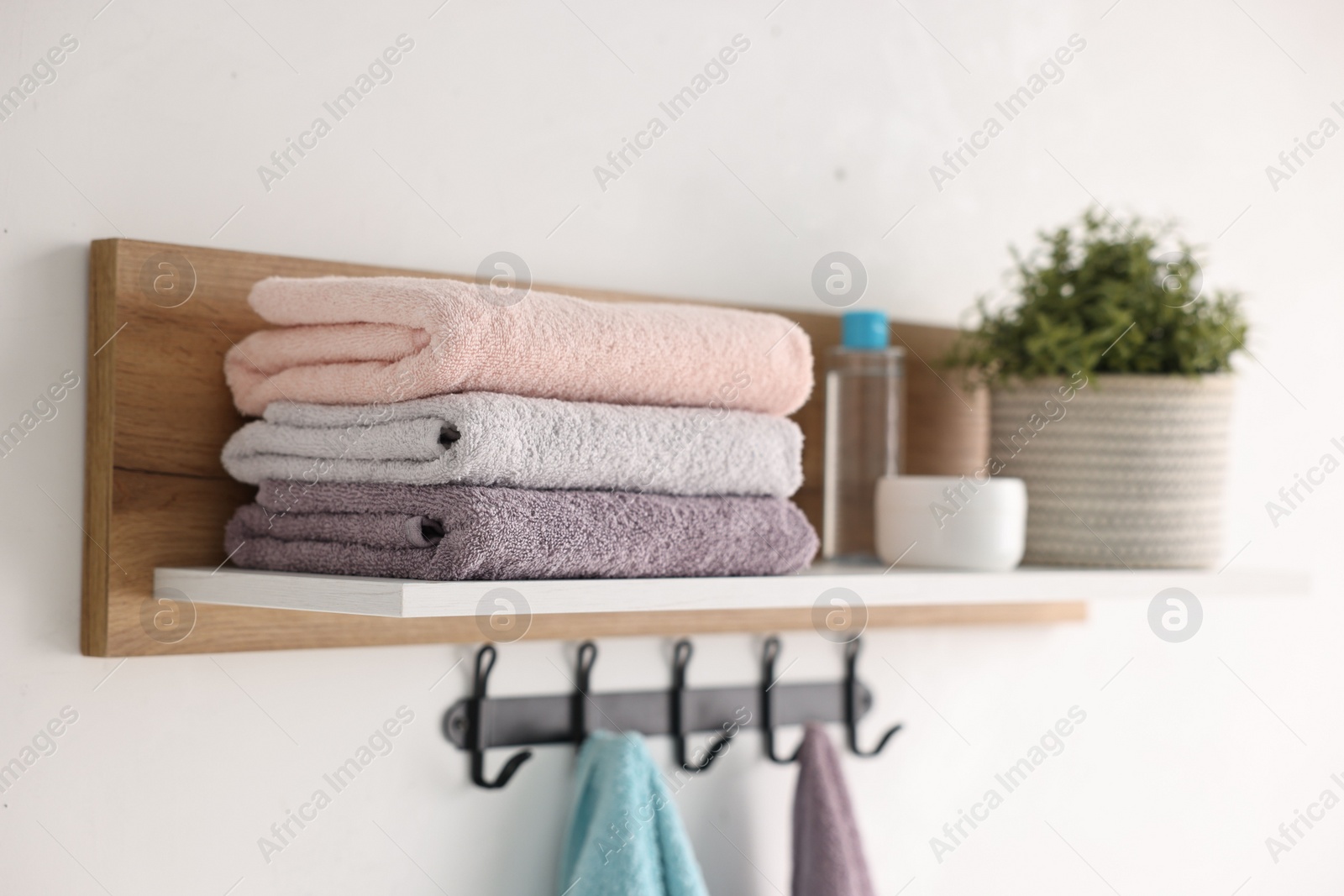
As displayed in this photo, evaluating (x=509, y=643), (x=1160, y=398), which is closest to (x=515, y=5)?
(x=509, y=643)

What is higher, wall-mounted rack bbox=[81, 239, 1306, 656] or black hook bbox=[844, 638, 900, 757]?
wall-mounted rack bbox=[81, 239, 1306, 656]

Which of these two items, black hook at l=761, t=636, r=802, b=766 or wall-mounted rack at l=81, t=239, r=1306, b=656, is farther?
black hook at l=761, t=636, r=802, b=766

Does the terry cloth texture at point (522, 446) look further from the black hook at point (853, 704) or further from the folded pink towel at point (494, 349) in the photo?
the black hook at point (853, 704)

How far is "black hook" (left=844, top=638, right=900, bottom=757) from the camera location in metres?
0.92

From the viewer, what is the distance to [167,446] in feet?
2.17

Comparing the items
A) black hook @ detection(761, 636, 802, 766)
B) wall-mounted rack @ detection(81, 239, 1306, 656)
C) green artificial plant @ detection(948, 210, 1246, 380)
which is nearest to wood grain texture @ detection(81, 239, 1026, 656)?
wall-mounted rack @ detection(81, 239, 1306, 656)

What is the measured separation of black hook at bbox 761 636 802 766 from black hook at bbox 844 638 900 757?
0.05m

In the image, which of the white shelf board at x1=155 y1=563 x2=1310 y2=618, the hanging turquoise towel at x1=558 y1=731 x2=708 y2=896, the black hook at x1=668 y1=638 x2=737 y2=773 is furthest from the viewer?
the black hook at x1=668 y1=638 x2=737 y2=773

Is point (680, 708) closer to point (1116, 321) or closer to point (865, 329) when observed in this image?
point (865, 329)

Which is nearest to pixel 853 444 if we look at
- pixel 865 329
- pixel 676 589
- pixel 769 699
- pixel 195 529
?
pixel 865 329

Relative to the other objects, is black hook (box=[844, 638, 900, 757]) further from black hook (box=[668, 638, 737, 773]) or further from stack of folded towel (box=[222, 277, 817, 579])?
stack of folded towel (box=[222, 277, 817, 579])

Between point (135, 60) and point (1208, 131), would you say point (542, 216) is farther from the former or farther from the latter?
point (1208, 131)

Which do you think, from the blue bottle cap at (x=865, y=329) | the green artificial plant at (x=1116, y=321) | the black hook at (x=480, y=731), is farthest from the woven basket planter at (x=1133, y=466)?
the black hook at (x=480, y=731)

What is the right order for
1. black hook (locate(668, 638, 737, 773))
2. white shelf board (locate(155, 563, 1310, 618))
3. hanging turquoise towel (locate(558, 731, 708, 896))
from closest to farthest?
white shelf board (locate(155, 563, 1310, 618)), hanging turquoise towel (locate(558, 731, 708, 896)), black hook (locate(668, 638, 737, 773))
